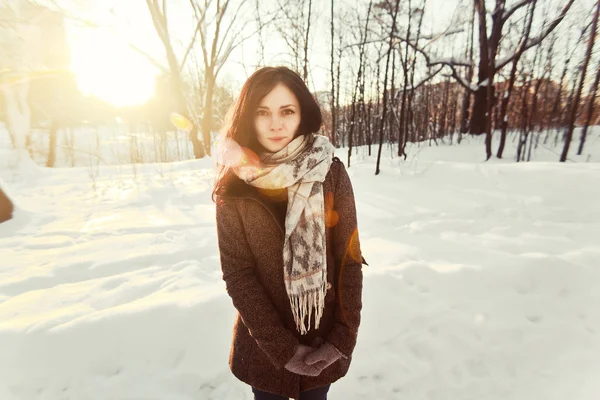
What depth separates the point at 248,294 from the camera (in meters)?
1.05

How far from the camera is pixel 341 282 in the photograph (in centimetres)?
117

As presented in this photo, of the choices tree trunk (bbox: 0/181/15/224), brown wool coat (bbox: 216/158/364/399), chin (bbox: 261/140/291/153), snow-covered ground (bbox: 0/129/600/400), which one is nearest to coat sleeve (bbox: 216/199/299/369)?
brown wool coat (bbox: 216/158/364/399)

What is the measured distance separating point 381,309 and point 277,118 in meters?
1.78

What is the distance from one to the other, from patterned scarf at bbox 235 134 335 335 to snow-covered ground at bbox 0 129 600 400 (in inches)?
43.6

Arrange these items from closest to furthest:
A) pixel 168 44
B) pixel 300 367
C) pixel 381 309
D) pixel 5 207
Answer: pixel 300 367, pixel 381 309, pixel 5 207, pixel 168 44

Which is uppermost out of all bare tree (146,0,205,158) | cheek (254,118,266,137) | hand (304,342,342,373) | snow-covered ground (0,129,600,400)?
bare tree (146,0,205,158)

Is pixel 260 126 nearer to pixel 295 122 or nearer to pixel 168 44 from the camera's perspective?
pixel 295 122

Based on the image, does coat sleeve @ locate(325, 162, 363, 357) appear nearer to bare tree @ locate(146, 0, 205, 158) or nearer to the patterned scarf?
the patterned scarf

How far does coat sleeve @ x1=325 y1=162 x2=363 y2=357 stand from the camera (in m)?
1.11

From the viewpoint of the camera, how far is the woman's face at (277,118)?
107cm

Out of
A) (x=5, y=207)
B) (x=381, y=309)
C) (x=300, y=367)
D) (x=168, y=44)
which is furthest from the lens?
(x=168, y=44)

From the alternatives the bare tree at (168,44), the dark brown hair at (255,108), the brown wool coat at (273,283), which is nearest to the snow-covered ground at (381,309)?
the brown wool coat at (273,283)

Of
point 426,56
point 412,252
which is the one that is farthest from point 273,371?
point 426,56

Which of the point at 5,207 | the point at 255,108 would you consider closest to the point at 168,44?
the point at 5,207
